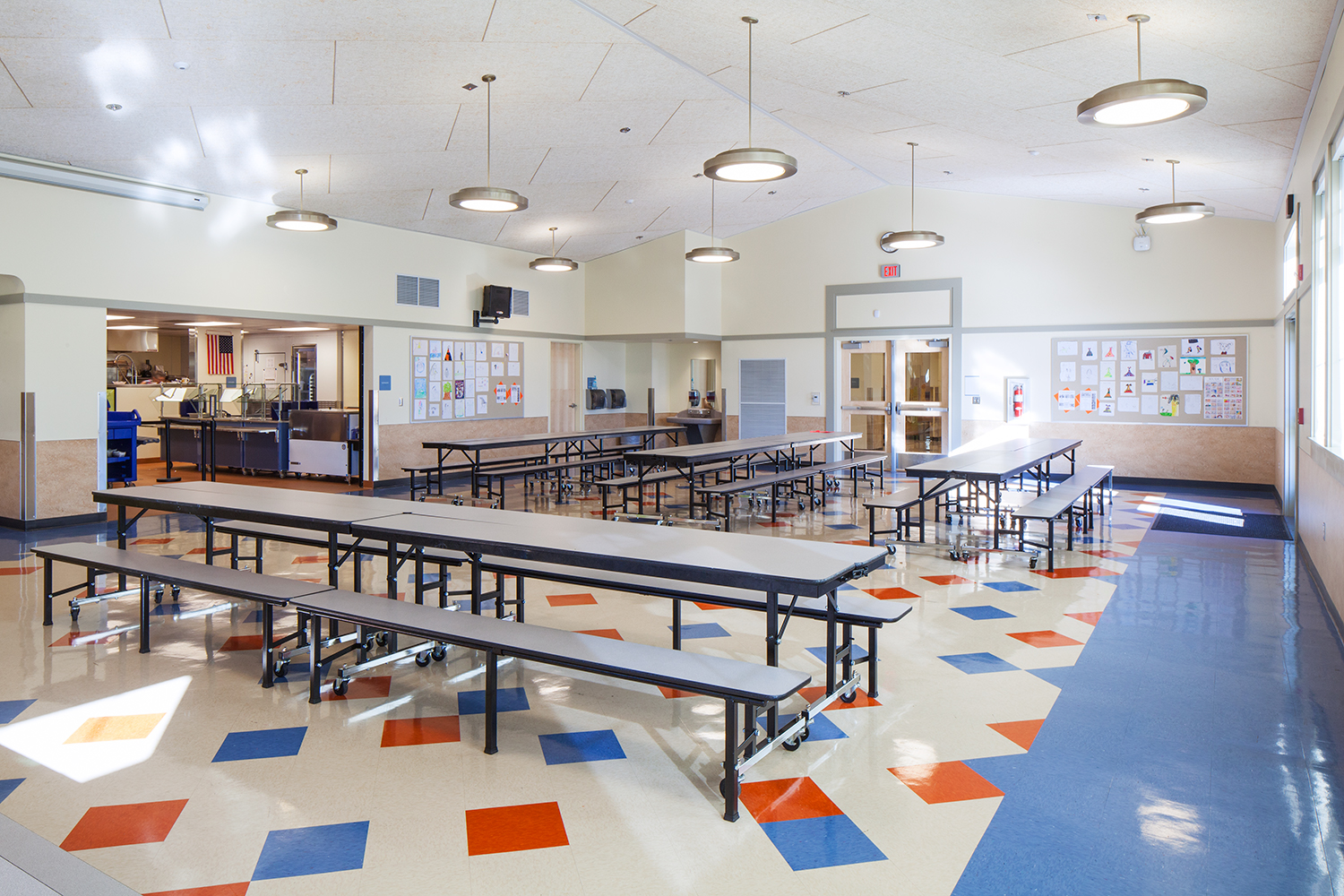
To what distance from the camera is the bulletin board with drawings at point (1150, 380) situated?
937 centimetres

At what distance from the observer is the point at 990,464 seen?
240 inches

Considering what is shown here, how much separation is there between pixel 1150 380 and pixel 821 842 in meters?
9.48

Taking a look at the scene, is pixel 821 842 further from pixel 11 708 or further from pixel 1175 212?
pixel 1175 212

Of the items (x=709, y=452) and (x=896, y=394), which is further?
(x=896, y=394)

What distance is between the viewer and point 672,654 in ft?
8.25

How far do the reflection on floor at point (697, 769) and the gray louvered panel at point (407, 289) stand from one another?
6.06 m

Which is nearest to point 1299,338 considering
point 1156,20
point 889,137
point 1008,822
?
point 1156,20

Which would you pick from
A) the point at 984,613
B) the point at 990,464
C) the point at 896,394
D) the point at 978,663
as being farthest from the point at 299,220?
the point at 896,394

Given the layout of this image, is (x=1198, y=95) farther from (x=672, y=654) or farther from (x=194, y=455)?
(x=194, y=455)

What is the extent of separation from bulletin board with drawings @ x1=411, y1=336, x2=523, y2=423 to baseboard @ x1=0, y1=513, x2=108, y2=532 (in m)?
3.52

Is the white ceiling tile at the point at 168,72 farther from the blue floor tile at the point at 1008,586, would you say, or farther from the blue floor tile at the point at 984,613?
the blue floor tile at the point at 1008,586

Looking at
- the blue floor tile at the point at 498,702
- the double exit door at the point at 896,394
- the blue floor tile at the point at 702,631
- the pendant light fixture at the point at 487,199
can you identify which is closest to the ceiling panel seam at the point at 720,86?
the pendant light fixture at the point at 487,199

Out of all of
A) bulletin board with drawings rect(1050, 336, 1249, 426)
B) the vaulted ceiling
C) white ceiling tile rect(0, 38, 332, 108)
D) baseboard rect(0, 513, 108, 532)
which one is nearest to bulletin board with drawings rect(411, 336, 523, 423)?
the vaulted ceiling

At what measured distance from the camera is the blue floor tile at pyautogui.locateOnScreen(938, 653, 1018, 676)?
11.1ft
